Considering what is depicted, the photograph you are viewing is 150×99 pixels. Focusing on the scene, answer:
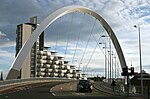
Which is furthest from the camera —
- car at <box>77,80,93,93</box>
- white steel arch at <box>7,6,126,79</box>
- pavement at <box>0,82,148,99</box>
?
white steel arch at <box>7,6,126,79</box>

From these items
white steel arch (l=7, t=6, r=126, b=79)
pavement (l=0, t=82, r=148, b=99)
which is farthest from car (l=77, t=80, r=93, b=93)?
white steel arch (l=7, t=6, r=126, b=79)

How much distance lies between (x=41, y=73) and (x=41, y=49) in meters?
14.8

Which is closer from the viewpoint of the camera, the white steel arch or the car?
the car

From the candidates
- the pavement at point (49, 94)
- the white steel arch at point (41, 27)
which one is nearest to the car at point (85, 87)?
the pavement at point (49, 94)

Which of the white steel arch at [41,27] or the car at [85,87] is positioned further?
the white steel arch at [41,27]

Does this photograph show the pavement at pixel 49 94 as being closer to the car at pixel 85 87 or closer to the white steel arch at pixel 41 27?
the car at pixel 85 87

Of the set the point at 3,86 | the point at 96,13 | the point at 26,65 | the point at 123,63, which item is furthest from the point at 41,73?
the point at 3,86

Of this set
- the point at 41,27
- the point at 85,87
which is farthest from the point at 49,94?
the point at 41,27

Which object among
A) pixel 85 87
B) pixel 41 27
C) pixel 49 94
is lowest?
pixel 49 94

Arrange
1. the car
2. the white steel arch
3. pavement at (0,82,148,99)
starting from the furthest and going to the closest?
the white steel arch < the car < pavement at (0,82,148,99)

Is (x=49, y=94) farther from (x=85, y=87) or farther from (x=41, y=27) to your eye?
(x=41, y=27)

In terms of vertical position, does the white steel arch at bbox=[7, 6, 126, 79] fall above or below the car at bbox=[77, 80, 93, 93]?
above

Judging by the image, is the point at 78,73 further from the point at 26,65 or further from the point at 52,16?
the point at 52,16

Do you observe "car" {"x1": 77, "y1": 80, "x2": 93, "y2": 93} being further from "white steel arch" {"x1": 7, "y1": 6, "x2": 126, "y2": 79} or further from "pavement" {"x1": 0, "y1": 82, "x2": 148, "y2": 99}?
"white steel arch" {"x1": 7, "y1": 6, "x2": 126, "y2": 79}
